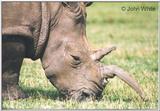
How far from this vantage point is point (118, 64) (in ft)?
45.4

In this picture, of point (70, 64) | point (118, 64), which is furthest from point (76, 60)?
point (118, 64)

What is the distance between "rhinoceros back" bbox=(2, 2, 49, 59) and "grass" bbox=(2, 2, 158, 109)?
0.81 metres

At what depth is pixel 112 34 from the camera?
762 inches

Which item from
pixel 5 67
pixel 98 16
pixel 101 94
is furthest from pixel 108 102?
pixel 98 16

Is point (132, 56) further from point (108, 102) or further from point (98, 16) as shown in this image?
point (98, 16)

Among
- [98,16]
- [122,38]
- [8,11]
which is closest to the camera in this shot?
[8,11]

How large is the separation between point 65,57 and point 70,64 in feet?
0.36

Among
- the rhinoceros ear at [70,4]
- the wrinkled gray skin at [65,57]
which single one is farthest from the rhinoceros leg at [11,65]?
the rhinoceros ear at [70,4]

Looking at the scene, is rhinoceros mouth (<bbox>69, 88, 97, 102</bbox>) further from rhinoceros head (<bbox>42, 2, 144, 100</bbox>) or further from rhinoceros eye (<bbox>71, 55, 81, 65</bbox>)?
rhinoceros eye (<bbox>71, 55, 81, 65</bbox>)

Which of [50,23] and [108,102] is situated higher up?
[50,23]

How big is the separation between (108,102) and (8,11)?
69.6 inches

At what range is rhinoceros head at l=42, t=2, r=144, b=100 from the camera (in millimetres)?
9516

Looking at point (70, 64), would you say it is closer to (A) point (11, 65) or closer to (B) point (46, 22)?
(B) point (46, 22)

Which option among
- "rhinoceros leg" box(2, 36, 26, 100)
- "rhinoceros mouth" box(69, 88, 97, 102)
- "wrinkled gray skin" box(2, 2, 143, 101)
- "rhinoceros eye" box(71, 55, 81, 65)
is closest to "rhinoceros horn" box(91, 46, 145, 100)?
"wrinkled gray skin" box(2, 2, 143, 101)
